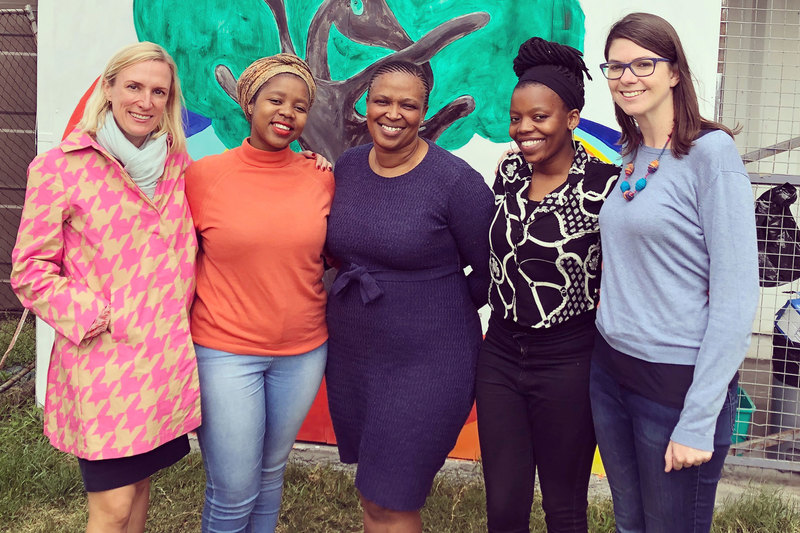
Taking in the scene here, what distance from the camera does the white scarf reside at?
2207 millimetres

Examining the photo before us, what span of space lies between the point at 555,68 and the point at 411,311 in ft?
3.21

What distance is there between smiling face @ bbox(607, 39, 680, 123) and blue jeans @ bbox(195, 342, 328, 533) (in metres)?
1.40

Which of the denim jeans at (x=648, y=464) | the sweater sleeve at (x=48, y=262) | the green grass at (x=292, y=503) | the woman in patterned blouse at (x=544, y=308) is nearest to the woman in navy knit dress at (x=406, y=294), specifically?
the woman in patterned blouse at (x=544, y=308)

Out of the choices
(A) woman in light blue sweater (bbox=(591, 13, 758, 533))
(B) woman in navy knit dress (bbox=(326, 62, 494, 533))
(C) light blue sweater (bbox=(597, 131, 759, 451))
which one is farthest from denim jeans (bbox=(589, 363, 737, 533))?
(B) woman in navy knit dress (bbox=(326, 62, 494, 533))

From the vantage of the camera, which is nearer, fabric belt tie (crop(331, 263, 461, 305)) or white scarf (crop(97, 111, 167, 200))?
white scarf (crop(97, 111, 167, 200))

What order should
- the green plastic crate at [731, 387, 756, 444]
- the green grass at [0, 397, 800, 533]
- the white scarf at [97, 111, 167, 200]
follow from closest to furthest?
the white scarf at [97, 111, 167, 200], the green grass at [0, 397, 800, 533], the green plastic crate at [731, 387, 756, 444]

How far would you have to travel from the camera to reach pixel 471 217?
2.39m

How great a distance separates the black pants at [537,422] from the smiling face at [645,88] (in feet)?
2.29

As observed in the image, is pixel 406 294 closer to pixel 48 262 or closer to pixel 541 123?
pixel 541 123

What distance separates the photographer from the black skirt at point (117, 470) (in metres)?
2.22

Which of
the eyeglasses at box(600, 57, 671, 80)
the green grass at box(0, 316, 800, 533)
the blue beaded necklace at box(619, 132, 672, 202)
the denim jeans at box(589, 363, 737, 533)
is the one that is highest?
the eyeglasses at box(600, 57, 671, 80)

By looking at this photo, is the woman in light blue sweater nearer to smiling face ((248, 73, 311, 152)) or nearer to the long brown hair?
the long brown hair

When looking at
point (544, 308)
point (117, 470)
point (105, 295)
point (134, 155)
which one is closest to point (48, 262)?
point (105, 295)

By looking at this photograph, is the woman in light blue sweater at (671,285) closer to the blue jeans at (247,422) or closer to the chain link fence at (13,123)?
the blue jeans at (247,422)
